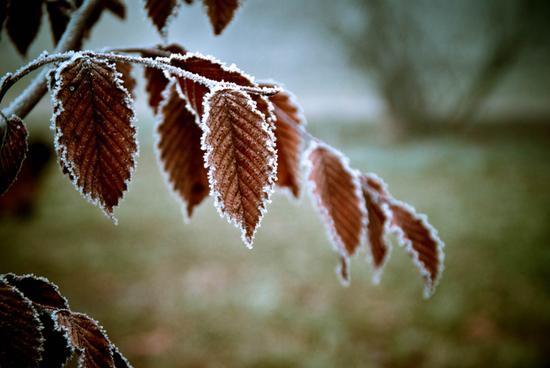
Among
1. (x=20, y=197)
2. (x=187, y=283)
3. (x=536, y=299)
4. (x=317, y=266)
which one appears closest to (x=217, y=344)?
(x=187, y=283)

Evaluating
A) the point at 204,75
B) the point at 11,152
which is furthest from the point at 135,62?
the point at 11,152

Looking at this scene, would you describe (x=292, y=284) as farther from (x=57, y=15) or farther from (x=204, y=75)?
(x=204, y=75)

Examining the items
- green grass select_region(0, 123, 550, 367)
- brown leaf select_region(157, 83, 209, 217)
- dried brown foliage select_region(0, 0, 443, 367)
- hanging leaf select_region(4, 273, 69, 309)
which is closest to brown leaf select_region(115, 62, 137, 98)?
dried brown foliage select_region(0, 0, 443, 367)

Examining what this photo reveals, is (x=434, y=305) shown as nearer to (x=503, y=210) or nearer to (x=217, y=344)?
(x=217, y=344)

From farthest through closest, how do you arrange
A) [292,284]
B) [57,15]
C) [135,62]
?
[292,284] < [57,15] < [135,62]

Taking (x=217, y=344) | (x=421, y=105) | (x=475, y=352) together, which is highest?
(x=421, y=105)

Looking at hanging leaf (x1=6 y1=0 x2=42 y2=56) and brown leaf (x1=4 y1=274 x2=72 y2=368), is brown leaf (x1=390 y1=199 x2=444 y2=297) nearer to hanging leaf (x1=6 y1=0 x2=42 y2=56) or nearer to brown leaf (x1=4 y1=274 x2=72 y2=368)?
brown leaf (x1=4 y1=274 x2=72 y2=368)

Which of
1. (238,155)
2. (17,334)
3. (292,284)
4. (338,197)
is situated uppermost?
(292,284)
